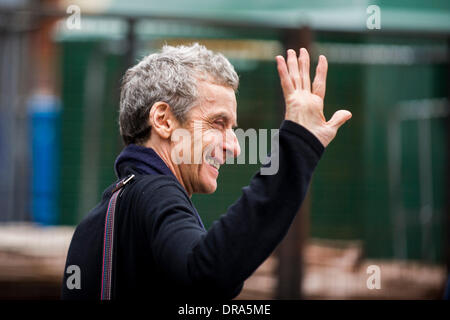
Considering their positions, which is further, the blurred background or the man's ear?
the blurred background

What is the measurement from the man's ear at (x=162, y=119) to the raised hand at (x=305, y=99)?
369 millimetres

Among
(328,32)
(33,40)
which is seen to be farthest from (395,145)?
(33,40)

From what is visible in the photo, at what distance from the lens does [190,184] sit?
1.86m

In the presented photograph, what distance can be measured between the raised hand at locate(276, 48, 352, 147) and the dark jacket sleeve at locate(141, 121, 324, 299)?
3 centimetres

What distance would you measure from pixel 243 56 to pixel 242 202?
4355 mm

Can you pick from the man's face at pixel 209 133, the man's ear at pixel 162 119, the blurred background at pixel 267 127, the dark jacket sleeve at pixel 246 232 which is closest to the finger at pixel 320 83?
the dark jacket sleeve at pixel 246 232

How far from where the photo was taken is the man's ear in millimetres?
1788

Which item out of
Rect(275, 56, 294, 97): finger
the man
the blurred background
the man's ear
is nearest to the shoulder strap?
the man

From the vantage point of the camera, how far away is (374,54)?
5.96 metres

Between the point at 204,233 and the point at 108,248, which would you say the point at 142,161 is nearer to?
the point at 108,248

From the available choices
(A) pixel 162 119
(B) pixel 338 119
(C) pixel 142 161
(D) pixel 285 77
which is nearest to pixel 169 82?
(A) pixel 162 119

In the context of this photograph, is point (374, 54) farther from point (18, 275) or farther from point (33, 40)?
point (18, 275)

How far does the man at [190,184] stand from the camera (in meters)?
1.39

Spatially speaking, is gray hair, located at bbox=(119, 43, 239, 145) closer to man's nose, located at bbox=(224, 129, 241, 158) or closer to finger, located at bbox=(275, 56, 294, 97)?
man's nose, located at bbox=(224, 129, 241, 158)
